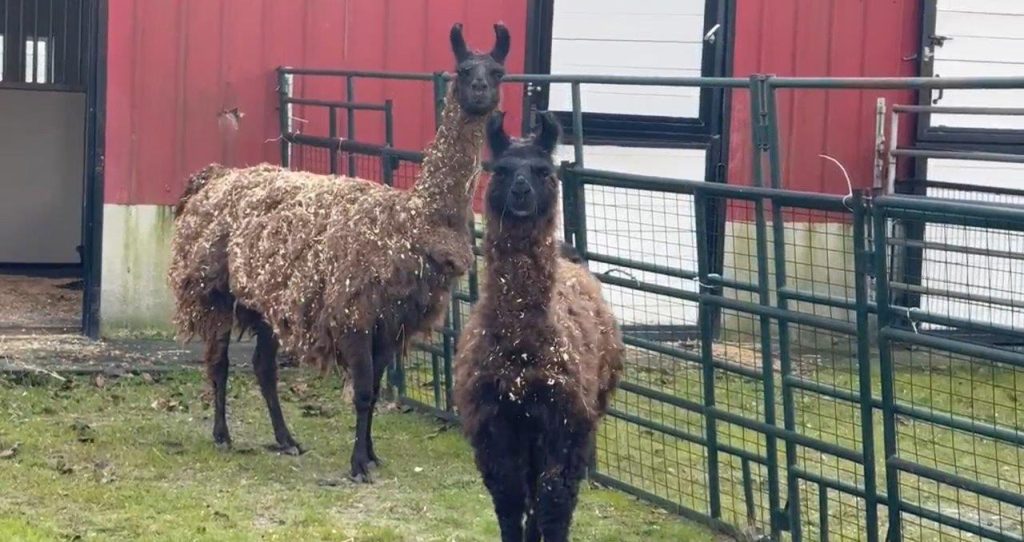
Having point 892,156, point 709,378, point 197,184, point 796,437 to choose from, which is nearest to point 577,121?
point 709,378

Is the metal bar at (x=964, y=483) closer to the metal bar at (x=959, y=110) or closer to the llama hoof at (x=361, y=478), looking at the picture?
the llama hoof at (x=361, y=478)

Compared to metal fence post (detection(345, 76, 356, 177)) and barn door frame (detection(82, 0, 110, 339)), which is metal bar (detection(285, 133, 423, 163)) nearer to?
metal fence post (detection(345, 76, 356, 177))

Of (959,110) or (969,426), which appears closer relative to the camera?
(969,426)

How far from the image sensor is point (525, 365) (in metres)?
5.36

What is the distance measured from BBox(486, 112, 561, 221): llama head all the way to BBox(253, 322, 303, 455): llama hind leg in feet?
8.98

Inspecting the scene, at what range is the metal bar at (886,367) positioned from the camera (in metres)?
5.27

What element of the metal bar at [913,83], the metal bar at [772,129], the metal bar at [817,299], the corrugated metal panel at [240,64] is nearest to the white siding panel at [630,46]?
the corrugated metal panel at [240,64]

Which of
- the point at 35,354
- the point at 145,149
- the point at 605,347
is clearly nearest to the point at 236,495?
the point at 605,347

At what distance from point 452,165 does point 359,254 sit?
2.00ft

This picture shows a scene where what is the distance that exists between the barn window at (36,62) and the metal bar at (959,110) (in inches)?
287

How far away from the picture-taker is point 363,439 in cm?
729

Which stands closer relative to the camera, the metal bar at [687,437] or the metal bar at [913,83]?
the metal bar at [913,83]

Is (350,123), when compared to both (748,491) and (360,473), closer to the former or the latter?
(360,473)

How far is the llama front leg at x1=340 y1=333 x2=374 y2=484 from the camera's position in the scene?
7.22 meters
